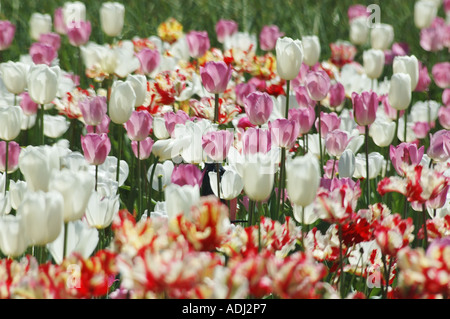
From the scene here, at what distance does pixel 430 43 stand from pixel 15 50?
82.8 inches

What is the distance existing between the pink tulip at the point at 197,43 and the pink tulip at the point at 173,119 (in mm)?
1068

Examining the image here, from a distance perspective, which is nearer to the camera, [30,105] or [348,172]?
[348,172]

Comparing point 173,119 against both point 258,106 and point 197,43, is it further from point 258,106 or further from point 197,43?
point 197,43

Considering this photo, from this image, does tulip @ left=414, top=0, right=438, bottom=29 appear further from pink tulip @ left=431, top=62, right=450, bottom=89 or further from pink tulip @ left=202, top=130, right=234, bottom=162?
pink tulip @ left=202, top=130, right=234, bottom=162

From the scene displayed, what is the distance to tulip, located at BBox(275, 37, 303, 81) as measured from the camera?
7.09 ft

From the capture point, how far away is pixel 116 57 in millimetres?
2838

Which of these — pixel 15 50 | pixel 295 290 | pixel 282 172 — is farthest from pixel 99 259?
pixel 15 50

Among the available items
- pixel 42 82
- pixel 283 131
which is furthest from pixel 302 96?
pixel 42 82

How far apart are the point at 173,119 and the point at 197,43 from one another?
3.64 ft

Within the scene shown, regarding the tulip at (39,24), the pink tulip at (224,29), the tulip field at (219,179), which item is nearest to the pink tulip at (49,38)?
the tulip field at (219,179)

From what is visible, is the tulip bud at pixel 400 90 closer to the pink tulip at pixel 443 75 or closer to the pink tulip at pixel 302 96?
the pink tulip at pixel 302 96

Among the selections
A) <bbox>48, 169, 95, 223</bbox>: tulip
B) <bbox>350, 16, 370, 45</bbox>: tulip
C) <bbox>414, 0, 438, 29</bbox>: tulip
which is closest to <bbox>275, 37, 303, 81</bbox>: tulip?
<bbox>48, 169, 95, 223</bbox>: tulip

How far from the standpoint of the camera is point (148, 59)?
9.45 ft
